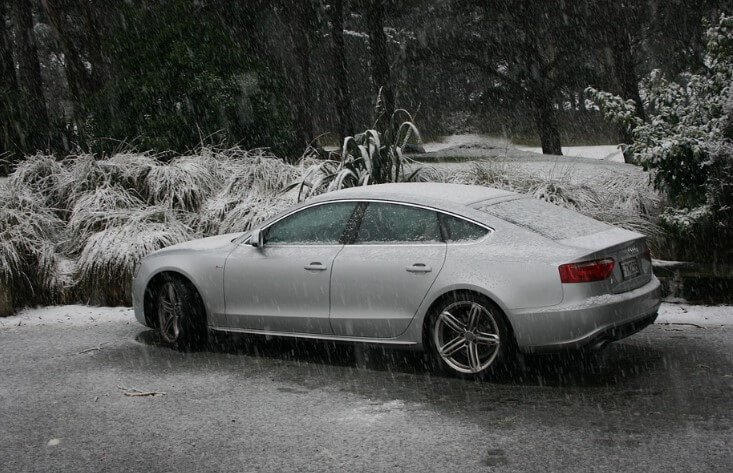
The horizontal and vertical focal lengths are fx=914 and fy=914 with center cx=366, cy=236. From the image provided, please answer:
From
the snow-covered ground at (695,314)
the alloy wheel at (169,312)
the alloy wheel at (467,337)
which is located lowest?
the snow-covered ground at (695,314)

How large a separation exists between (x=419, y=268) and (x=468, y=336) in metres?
0.59

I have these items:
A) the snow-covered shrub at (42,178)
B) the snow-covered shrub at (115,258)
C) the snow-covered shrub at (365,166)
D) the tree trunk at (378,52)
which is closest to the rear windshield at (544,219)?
the snow-covered shrub at (365,166)

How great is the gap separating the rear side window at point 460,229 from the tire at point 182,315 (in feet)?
7.66

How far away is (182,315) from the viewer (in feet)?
25.2

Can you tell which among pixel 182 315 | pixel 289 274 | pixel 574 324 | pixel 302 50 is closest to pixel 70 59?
pixel 302 50

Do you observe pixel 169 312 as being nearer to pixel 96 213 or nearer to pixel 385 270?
pixel 385 270

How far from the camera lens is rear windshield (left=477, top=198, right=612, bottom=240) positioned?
6.45 metres

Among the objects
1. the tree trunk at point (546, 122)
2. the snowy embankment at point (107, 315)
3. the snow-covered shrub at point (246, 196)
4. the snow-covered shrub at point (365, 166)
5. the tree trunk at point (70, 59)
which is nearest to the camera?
the snowy embankment at point (107, 315)

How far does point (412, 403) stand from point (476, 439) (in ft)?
2.84

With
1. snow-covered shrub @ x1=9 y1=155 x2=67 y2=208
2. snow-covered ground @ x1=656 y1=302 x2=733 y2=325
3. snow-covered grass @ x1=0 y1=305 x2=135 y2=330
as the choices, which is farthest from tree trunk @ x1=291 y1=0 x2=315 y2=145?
snow-covered ground @ x1=656 y1=302 x2=733 y2=325

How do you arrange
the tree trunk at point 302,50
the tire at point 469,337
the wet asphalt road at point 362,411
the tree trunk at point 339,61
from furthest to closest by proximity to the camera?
the tree trunk at point 302,50 → the tree trunk at point 339,61 → the tire at point 469,337 → the wet asphalt road at point 362,411

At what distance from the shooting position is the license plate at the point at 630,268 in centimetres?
629

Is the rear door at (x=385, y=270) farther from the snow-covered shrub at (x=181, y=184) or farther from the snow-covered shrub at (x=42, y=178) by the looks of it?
the snow-covered shrub at (x=42, y=178)

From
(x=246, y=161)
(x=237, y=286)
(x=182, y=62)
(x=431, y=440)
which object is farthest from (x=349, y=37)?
(x=431, y=440)
